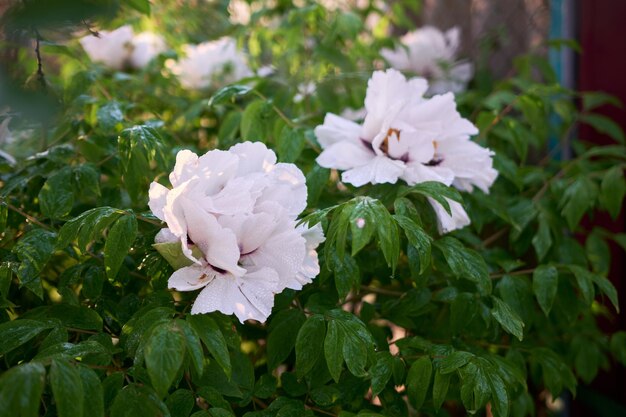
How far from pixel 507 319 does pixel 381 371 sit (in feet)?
0.61

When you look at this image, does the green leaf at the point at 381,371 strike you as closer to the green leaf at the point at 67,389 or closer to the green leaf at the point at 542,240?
the green leaf at the point at 67,389

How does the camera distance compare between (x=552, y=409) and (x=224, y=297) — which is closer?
(x=224, y=297)

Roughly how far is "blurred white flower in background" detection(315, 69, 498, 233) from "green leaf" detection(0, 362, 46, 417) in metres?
0.49

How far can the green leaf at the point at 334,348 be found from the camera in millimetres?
813

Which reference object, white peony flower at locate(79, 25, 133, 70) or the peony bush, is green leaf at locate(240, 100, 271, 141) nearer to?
the peony bush

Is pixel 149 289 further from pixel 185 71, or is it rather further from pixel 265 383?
pixel 185 71

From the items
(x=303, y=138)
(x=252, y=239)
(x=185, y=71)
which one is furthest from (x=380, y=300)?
(x=185, y=71)

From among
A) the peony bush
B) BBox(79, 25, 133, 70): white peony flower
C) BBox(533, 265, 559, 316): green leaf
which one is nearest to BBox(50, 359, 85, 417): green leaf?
the peony bush

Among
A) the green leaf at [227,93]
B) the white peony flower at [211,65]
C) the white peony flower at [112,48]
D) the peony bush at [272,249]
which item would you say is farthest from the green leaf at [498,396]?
the white peony flower at [112,48]

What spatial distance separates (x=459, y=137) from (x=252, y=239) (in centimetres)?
41

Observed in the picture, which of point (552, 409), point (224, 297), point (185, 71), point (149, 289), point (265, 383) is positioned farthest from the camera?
point (552, 409)

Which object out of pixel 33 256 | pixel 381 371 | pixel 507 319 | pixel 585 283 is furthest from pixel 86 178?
pixel 585 283

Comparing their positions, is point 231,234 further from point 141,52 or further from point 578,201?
point 141,52

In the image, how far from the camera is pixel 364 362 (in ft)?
2.69
